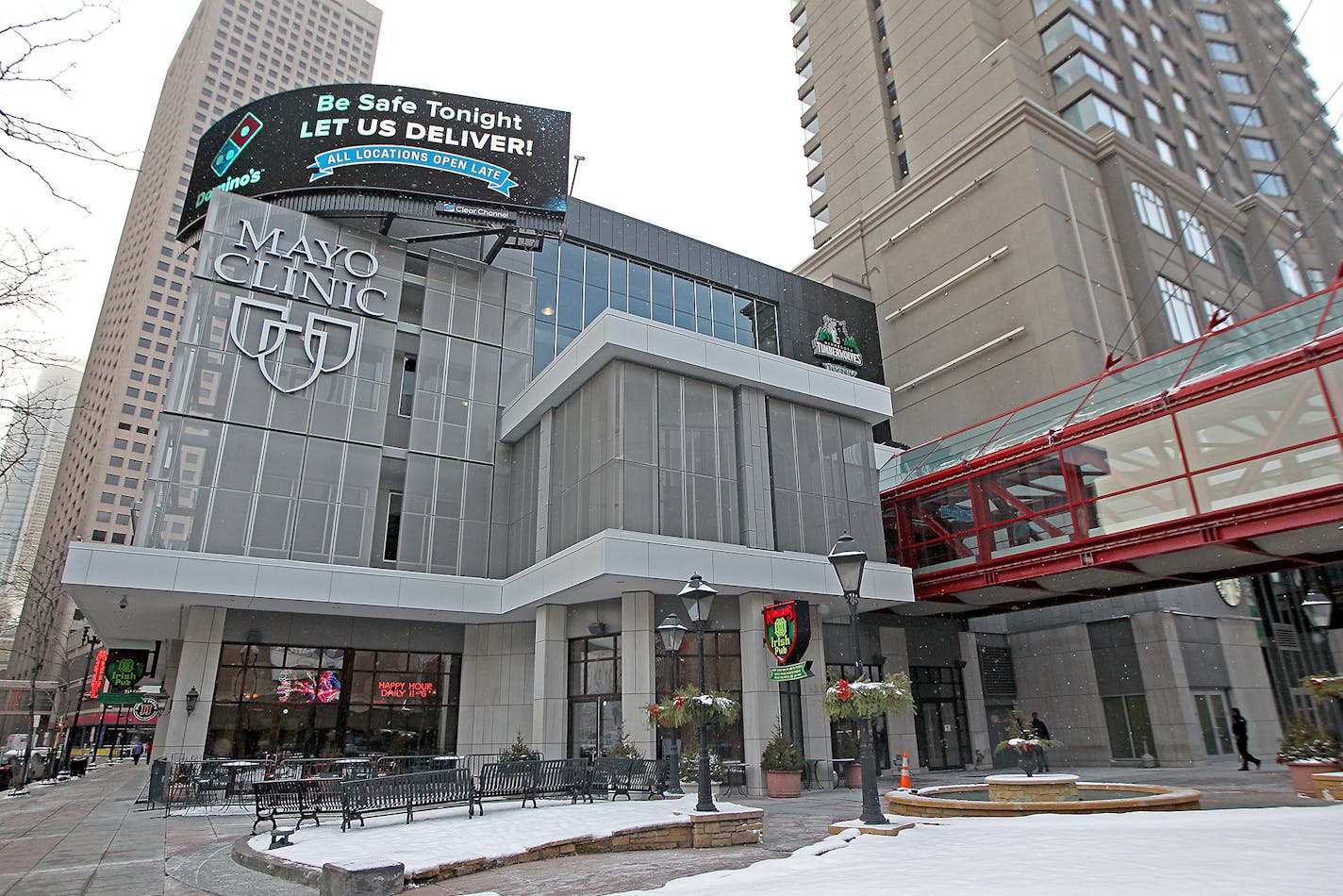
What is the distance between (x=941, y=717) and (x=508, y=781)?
62.1 feet

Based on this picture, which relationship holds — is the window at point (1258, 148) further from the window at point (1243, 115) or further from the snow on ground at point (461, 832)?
the snow on ground at point (461, 832)

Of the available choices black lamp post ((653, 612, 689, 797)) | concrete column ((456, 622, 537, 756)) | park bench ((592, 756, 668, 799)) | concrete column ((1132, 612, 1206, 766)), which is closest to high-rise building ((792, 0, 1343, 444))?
concrete column ((1132, 612, 1206, 766))

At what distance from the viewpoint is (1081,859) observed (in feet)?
23.7

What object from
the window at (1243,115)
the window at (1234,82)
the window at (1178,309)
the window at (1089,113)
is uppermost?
the window at (1234,82)

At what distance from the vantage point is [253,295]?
25.6 meters

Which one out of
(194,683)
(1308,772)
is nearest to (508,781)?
(194,683)

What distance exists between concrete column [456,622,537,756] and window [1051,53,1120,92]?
144 ft

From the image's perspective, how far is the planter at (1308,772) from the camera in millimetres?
14070

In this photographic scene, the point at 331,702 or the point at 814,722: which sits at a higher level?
the point at 331,702

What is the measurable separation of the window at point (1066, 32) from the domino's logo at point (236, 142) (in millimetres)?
43648

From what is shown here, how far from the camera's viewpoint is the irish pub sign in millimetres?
19469

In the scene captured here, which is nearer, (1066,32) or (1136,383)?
(1136,383)

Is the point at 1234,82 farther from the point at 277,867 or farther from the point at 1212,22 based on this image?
the point at 277,867

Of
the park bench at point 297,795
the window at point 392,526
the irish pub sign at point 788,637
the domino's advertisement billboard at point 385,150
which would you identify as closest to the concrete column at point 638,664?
the irish pub sign at point 788,637
